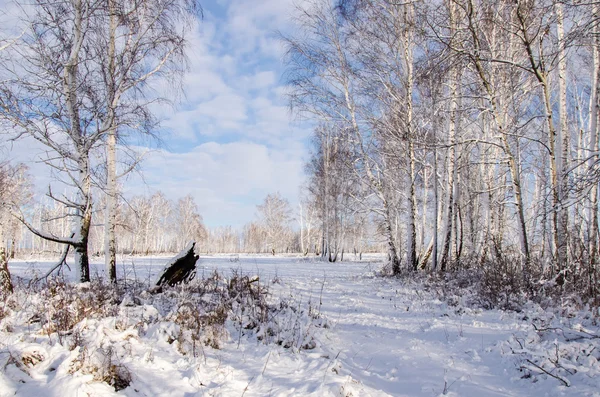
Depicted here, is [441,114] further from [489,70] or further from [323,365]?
[323,365]

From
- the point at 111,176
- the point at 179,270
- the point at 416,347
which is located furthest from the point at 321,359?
the point at 111,176

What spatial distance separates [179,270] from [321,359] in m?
4.30

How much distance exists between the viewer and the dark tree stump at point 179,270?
261 inches

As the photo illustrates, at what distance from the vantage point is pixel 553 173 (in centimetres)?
619

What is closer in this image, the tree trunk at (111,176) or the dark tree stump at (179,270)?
the dark tree stump at (179,270)

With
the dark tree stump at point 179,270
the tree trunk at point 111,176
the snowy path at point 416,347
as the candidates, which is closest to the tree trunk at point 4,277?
the tree trunk at point 111,176

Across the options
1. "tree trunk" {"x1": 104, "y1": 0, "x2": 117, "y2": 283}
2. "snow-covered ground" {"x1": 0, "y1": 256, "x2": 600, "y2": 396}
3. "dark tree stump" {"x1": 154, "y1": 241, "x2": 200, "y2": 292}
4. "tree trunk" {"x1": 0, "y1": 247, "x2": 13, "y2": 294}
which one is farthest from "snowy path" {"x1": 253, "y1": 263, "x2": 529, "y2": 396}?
"tree trunk" {"x1": 0, "y1": 247, "x2": 13, "y2": 294}

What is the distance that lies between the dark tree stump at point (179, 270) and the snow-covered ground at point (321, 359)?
1.49 meters

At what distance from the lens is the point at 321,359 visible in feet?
11.8

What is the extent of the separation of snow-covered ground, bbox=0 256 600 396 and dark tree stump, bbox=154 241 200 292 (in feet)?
4.88

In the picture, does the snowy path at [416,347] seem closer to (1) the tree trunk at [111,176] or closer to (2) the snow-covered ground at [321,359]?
(2) the snow-covered ground at [321,359]

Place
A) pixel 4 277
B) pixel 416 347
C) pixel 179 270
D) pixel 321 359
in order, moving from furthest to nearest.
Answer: pixel 179 270 → pixel 4 277 → pixel 416 347 → pixel 321 359

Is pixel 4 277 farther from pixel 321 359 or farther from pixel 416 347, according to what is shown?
pixel 416 347

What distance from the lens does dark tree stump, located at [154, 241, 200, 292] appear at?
6.62 metres
